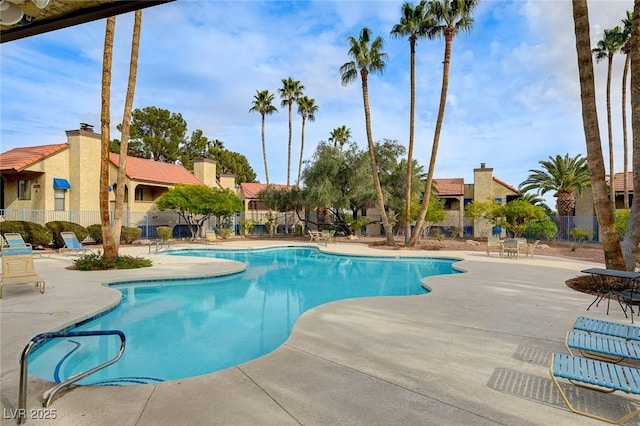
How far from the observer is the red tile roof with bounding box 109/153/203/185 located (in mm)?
24797

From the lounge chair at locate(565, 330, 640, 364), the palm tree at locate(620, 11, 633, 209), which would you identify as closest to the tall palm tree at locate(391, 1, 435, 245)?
the palm tree at locate(620, 11, 633, 209)

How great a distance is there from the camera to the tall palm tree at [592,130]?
27.5 feet

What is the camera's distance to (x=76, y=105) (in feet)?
49.3

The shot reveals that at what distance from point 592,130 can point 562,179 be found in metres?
19.4

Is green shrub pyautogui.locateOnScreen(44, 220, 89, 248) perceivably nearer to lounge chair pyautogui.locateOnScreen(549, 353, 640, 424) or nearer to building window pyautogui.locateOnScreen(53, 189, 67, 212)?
building window pyautogui.locateOnScreen(53, 189, 67, 212)

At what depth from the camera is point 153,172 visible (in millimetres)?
26984

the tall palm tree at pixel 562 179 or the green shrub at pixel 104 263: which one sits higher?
the tall palm tree at pixel 562 179

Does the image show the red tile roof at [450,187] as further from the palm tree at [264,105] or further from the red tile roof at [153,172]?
Result: the red tile roof at [153,172]

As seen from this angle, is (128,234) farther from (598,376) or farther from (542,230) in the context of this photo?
(542,230)

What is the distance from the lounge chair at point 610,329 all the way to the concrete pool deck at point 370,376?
1.51 ft

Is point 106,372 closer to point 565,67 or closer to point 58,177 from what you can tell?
point 565,67

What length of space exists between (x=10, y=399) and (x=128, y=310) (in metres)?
4.83

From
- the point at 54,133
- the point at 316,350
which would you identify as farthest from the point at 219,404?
the point at 54,133

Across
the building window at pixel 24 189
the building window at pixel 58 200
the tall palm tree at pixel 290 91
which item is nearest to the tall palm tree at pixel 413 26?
the tall palm tree at pixel 290 91
